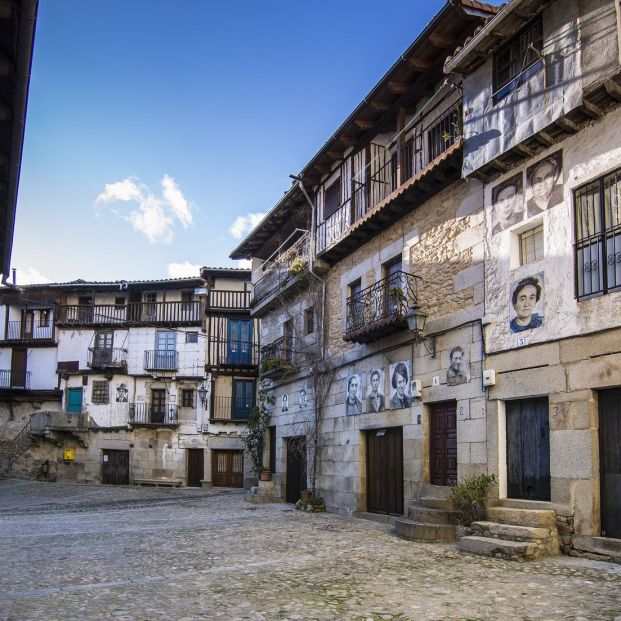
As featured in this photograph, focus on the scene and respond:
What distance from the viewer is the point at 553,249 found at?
9.55m

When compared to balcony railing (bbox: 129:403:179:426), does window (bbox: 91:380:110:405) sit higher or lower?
higher

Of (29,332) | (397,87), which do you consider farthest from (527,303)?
(29,332)

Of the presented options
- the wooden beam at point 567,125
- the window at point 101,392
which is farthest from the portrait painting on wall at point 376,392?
the window at point 101,392

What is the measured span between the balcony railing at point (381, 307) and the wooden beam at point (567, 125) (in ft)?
14.1

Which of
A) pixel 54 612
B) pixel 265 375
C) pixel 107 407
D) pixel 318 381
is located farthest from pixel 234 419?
pixel 54 612

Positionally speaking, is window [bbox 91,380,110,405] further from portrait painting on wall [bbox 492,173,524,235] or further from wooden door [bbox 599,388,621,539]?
wooden door [bbox 599,388,621,539]

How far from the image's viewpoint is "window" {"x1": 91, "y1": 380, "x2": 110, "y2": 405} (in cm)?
3284

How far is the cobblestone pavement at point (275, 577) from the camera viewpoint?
617 cm

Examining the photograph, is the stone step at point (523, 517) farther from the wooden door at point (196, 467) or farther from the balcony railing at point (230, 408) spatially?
the wooden door at point (196, 467)

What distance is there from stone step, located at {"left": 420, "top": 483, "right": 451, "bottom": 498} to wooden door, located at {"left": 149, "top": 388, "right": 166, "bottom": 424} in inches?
850

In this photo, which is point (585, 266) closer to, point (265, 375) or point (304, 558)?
point (304, 558)

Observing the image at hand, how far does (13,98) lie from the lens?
459 cm

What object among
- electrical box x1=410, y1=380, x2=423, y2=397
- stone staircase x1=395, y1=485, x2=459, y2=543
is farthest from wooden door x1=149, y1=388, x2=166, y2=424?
stone staircase x1=395, y1=485, x2=459, y2=543

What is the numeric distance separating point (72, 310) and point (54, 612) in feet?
101
